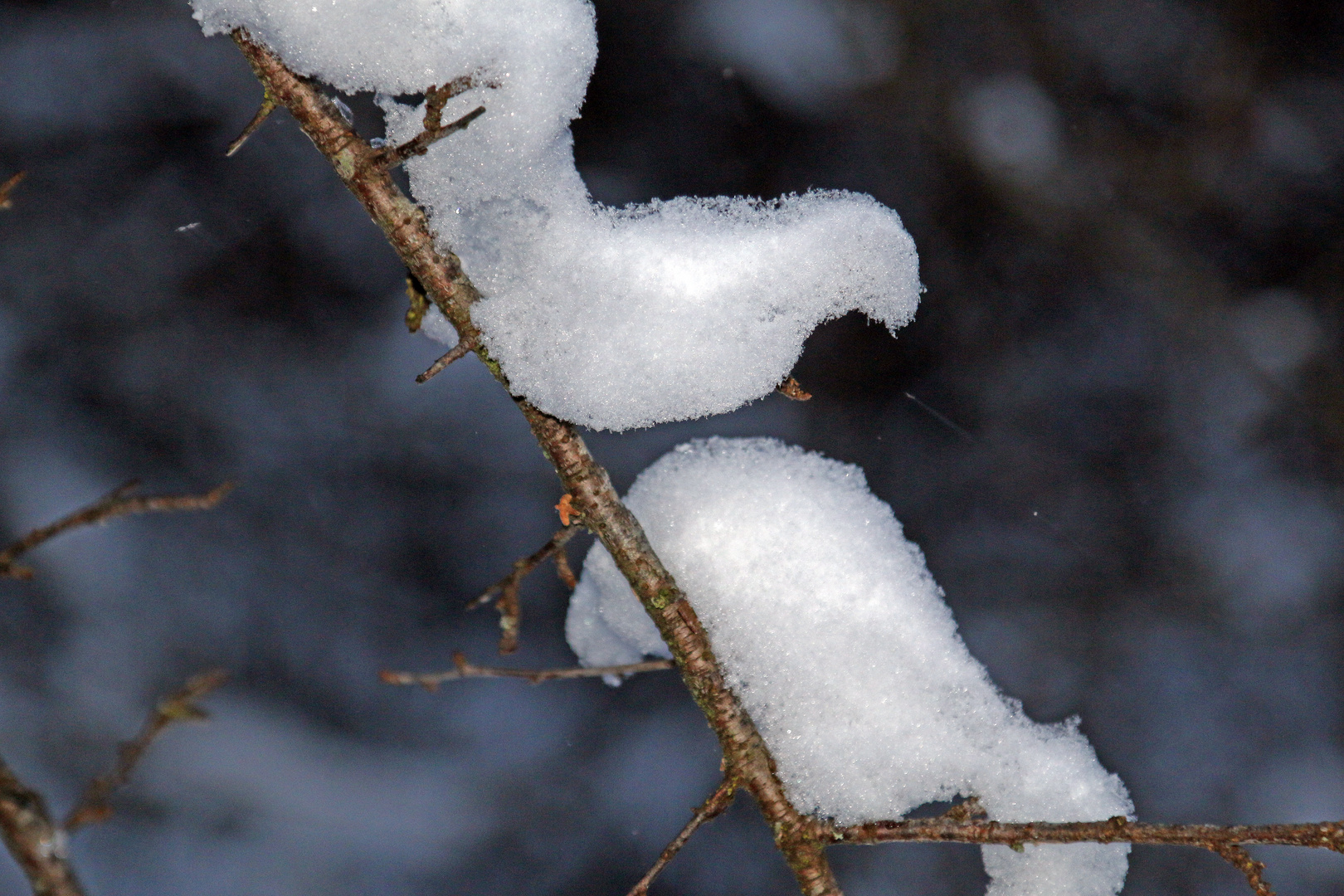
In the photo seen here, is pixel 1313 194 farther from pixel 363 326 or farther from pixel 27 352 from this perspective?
pixel 27 352

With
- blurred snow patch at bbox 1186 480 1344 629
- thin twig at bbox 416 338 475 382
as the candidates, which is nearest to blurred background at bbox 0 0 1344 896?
blurred snow patch at bbox 1186 480 1344 629

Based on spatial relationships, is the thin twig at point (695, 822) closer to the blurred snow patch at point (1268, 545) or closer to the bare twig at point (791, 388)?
the bare twig at point (791, 388)

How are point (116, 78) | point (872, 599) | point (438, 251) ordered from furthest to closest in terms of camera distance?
point (116, 78) → point (872, 599) → point (438, 251)

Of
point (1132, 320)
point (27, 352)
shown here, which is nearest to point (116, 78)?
point (27, 352)

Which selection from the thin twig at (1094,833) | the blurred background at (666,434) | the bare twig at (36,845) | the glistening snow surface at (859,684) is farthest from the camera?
the blurred background at (666,434)

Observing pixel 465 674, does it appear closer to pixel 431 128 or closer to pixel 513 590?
pixel 513 590

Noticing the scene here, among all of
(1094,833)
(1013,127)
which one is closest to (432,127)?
(1094,833)

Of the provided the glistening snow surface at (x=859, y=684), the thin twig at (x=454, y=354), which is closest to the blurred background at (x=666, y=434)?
the glistening snow surface at (x=859, y=684)
